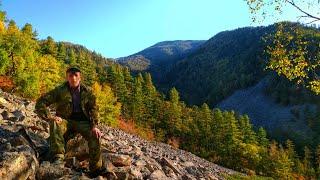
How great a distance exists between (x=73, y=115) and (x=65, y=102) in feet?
1.77

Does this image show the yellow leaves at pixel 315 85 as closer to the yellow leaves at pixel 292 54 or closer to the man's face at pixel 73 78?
the yellow leaves at pixel 292 54

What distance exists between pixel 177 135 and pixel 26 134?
341ft

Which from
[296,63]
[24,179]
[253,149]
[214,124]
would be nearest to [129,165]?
[24,179]

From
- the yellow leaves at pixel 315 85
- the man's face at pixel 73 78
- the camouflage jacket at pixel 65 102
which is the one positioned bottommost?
the yellow leaves at pixel 315 85

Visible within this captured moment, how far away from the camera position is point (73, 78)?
15023mm

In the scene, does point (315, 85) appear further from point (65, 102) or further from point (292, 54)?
point (65, 102)

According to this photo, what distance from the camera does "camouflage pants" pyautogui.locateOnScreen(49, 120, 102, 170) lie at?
50.6 feet

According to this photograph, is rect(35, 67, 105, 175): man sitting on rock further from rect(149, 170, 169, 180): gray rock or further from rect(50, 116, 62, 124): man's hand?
rect(149, 170, 169, 180): gray rock

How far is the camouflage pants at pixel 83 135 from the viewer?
1541 centimetres

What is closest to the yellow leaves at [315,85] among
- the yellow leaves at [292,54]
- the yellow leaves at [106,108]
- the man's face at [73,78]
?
the yellow leaves at [292,54]

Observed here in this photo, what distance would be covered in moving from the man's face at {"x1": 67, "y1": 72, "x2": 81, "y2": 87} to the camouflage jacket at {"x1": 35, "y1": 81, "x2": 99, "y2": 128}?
0.33 m

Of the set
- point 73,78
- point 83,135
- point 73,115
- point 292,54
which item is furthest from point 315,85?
point 73,78

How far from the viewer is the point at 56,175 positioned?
15.0 metres

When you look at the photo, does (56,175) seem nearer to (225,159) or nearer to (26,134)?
(26,134)
